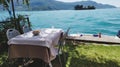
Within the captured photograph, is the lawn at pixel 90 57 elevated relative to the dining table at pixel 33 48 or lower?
lower

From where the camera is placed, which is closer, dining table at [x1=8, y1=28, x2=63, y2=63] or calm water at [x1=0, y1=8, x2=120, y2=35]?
dining table at [x1=8, y1=28, x2=63, y2=63]

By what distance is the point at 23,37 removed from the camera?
458 cm

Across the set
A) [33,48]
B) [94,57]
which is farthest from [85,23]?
[33,48]

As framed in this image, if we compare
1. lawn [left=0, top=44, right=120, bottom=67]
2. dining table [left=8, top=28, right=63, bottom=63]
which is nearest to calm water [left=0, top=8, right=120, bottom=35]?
lawn [left=0, top=44, right=120, bottom=67]

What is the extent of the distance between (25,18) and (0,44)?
5.24 feet

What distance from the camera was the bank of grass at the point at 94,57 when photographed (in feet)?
17.5

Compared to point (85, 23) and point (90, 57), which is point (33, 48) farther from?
point (85, 23)

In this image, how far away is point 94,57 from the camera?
6.00 meters

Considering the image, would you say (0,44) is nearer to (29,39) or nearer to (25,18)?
(25,18)

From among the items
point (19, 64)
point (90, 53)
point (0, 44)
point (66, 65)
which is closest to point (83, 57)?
point (90, 53)

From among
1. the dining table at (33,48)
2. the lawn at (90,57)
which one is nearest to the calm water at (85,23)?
the lawn at (90,57)

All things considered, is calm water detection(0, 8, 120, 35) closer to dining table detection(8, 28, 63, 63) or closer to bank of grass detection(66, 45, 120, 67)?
bank of grass detection(66, 45, 120, 67)

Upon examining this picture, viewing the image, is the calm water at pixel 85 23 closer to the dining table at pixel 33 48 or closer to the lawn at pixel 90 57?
the lawn at pixel 90 57

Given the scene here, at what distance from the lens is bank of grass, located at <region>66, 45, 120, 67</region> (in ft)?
17.5
